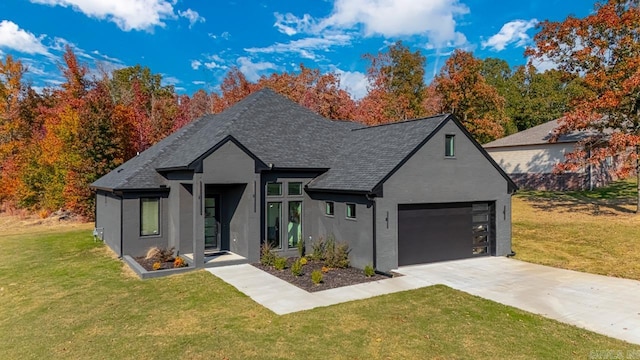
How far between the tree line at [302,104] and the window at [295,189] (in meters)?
17.2

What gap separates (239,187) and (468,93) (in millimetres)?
29633

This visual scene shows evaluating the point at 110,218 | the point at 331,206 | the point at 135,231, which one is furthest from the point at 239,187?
the point at 110,218

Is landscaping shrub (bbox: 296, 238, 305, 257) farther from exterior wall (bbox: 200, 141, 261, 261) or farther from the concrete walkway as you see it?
the concrete walkway

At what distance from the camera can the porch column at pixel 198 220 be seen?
13.5 metres

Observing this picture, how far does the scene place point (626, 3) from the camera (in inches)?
915

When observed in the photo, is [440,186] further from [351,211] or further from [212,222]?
[212,222]

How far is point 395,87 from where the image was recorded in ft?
172

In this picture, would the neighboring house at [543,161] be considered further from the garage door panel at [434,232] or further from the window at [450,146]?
the window at [450,146]

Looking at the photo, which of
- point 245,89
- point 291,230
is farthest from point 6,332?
point 245,89

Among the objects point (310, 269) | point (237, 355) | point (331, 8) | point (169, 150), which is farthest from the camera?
point (331, 8)

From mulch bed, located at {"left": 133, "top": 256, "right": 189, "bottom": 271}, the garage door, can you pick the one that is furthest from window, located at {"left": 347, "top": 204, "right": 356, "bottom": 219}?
mulch bed, located at {"left": 133, "top": 256, "right": 189, "bottom": 271}

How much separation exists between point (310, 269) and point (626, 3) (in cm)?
2417

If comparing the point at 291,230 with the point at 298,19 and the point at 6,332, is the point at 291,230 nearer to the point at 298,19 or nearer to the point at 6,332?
the point at 6,332

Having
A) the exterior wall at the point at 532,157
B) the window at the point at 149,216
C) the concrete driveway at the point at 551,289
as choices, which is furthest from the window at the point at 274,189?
the exterior wall at the point at 532,157
